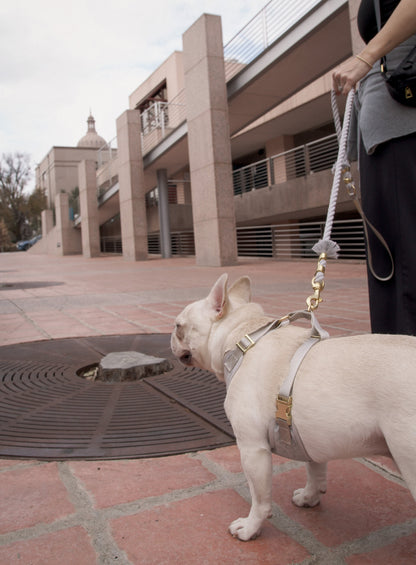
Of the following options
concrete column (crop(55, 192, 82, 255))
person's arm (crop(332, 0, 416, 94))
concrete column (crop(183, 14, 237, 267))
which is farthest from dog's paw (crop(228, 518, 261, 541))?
concrete column (crop(55, 192, 82, 255))

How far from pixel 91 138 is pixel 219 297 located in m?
83.9

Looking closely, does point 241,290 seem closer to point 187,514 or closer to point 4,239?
point 187,514

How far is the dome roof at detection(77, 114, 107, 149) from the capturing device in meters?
79.3

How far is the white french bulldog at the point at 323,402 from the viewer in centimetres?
132

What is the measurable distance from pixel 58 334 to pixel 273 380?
162 inches

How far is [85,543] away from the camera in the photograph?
1651 mm

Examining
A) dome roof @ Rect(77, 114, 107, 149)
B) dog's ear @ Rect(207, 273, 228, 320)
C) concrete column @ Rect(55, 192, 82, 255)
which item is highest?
dome roof @ Rect(77, 114, 107, 149)

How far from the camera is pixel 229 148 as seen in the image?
16047 millimetres

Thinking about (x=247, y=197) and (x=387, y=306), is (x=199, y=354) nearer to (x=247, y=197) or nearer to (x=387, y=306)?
(x=387, y=306)

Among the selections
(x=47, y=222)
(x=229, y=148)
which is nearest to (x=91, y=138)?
(x=47, y=222)

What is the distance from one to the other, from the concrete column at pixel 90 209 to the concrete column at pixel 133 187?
7416mm

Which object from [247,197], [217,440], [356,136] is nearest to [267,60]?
[247,197]

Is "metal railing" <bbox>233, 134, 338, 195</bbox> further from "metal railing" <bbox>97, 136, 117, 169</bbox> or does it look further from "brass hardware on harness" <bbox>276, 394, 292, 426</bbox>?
"brass hardware on harness" <bbox>276, 394, 292, 426</bbox>

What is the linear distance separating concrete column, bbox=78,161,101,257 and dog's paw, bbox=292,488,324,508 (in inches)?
1191
